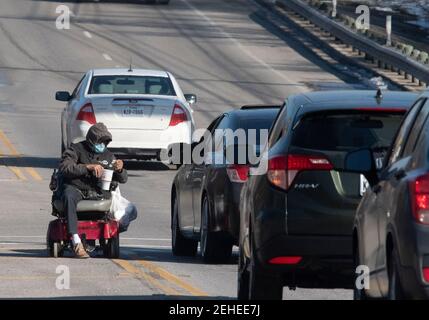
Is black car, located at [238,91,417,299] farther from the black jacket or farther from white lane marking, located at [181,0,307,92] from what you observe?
white lane marking, located at [181,0,307,92]

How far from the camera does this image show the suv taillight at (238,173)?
14.0 m

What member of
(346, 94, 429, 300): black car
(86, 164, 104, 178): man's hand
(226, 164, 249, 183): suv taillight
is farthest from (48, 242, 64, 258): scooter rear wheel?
(346, 94, 429, 300): black car

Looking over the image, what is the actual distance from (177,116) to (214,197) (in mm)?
10106

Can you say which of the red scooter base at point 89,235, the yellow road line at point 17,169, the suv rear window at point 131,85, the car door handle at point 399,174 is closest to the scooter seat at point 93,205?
the red scooter base at point 89,235

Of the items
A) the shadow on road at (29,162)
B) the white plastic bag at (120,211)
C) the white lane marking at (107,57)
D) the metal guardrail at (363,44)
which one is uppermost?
the white plastic bag at (120,211)

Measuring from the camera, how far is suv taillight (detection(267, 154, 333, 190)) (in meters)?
10.4

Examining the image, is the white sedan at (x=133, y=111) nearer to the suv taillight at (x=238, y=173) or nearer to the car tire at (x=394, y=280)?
the suv taillight at (x=238, y=173)

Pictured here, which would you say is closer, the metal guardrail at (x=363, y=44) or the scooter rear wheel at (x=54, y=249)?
the scooter rear wheel at (x=54, y=249)

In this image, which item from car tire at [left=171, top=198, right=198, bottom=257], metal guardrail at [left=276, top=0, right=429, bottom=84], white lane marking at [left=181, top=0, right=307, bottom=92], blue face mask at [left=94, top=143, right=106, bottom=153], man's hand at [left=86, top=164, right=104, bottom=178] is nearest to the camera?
man's hand at [left=86, top=164, right=104, bottom=178]

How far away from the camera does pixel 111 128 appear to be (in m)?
24.4

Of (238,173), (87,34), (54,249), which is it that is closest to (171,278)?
(238,173)

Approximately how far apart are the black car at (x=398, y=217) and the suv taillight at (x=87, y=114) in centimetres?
1470

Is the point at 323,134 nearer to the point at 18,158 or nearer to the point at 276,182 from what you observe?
the point at 276,182

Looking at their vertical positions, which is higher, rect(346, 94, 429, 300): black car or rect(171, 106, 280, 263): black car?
rect(346, 94, 429, 300): black car
